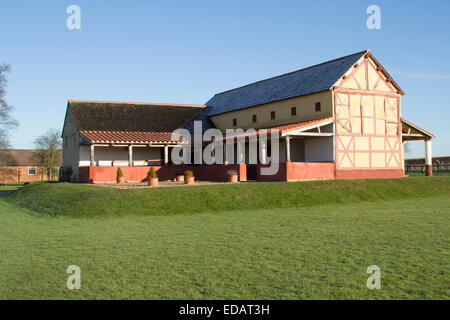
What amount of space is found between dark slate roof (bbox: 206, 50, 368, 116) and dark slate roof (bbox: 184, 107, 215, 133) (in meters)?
0.64

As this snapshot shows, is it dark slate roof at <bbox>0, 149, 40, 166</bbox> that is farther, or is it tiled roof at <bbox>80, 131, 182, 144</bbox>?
dark slate roof at <bbox>0, 149, 40, 166</bbox>

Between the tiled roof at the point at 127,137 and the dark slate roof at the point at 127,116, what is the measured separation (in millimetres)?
1513

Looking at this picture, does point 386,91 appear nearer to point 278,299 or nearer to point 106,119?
A: point 106,119

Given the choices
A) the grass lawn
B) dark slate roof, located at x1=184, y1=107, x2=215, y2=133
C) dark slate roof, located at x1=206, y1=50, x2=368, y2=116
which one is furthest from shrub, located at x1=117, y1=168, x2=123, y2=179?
dark slate roof, located at x1=206, y1=50, x2=368, y2=116

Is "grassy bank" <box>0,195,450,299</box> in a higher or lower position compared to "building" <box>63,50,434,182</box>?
lower

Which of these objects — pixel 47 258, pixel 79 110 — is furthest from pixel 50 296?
pixel 79 110

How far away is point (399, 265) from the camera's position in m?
7.80

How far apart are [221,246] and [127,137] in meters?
23.2

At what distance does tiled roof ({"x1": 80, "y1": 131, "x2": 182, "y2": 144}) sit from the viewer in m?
30.2

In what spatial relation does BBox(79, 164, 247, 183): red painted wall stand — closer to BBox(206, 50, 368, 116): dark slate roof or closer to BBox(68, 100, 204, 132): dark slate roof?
BBox(68, 100, 204, 132): dark slate roof

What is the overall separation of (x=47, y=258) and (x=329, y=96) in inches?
891

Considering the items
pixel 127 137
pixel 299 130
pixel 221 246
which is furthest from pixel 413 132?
pixel 221 246

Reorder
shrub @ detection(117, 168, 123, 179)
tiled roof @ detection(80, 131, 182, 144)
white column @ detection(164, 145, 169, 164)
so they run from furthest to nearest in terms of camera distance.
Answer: white column @ detection(164, 145, 169, 164) < tiled roof @ detection(80, 131, 182, 144) < shrub @ detection(117, 168, 123, 179)

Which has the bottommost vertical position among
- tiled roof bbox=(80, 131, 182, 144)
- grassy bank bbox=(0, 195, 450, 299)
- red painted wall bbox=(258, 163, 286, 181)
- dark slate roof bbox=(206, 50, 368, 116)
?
grassy bank bbox=(0, 195, 450, 299)
